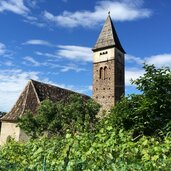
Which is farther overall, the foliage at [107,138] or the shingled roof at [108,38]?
the shingled roof at [108,38]

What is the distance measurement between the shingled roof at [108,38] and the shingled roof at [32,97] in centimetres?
1117

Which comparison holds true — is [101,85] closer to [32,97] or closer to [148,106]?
[32,97]

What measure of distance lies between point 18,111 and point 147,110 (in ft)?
67.2

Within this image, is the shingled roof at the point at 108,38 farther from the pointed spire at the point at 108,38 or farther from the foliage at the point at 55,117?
the foliage at the point at 55,117

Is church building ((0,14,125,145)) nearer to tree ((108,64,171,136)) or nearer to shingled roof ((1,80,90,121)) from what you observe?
shingled roof ((1,80,90,121))

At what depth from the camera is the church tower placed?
38.8 meters

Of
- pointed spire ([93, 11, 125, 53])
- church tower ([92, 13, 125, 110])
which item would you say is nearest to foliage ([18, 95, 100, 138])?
church tower ([92, 13, 125, 110])

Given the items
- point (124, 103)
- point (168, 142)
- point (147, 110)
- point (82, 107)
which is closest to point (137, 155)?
point (168, 142)

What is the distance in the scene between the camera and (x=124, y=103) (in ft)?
37.9

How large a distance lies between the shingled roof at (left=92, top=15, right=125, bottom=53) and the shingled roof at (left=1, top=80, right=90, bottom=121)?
11.2m

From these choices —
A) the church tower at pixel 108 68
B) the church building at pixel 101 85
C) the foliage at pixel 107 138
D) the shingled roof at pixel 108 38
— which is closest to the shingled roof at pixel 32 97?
the church building at pixel 101 85

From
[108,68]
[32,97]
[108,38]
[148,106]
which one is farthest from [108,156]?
[108,38]

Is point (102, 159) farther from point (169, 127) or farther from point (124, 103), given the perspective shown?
point (124, 103)

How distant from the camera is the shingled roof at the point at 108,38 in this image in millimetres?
42034
